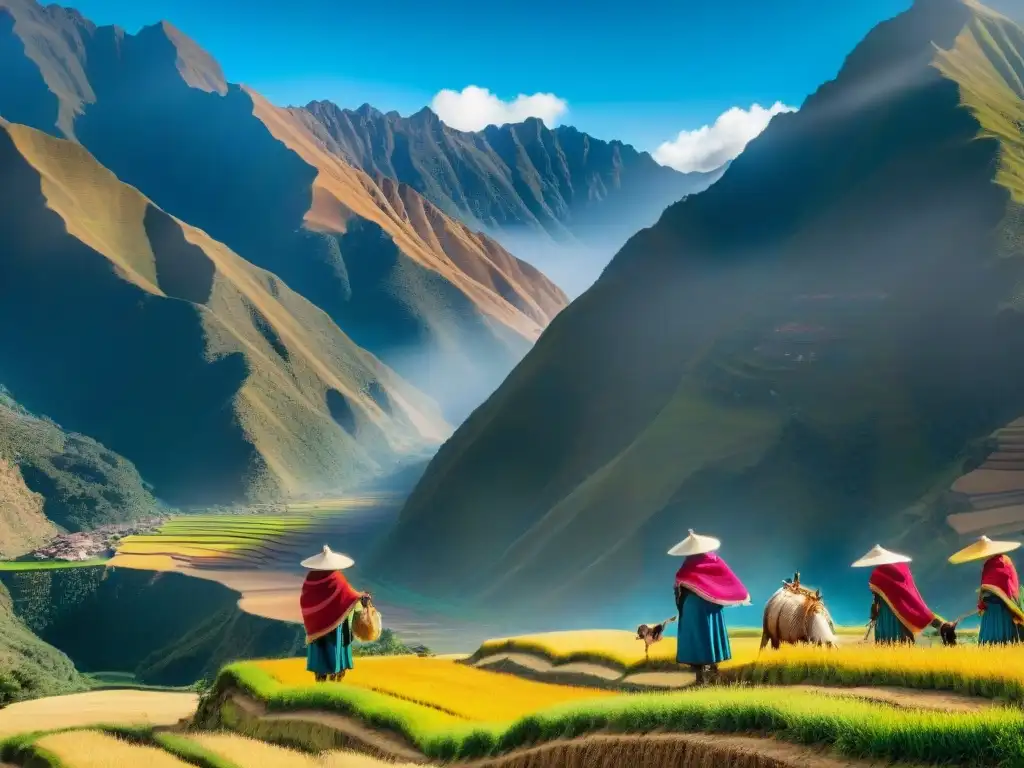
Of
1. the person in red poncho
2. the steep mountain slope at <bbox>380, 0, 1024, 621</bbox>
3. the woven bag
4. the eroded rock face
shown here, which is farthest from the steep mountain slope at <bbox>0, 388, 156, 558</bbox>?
the woven bag

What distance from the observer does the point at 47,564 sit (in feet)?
402

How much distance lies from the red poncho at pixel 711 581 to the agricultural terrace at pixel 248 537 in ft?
340

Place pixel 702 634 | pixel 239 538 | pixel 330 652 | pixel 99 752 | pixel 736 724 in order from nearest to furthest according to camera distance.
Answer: pixel 736 724 → pixel 702 634 → pixel 99 752 → pixel 330 652 → pixel 239 538

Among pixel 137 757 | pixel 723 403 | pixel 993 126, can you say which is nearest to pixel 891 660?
pixel 137 757

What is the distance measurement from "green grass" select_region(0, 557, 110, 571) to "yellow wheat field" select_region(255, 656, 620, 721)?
97.4 m

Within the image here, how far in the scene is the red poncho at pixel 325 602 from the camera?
26.3 m

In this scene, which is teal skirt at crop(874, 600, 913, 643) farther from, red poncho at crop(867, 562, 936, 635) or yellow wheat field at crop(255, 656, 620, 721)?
yellow wheat field at crop(255, 656, 620, 721)

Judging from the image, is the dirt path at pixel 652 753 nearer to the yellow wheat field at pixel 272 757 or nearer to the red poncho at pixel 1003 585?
the yellow wheat field at pixel 272 757

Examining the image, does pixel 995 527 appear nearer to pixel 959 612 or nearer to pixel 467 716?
pixel 959 612

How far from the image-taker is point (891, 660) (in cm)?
1638

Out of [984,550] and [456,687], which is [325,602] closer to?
[456,687]

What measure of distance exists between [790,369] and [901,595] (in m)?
63.2

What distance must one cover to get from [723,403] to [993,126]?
3414 centimetres

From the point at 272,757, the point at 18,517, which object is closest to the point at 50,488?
the point at 18,517
